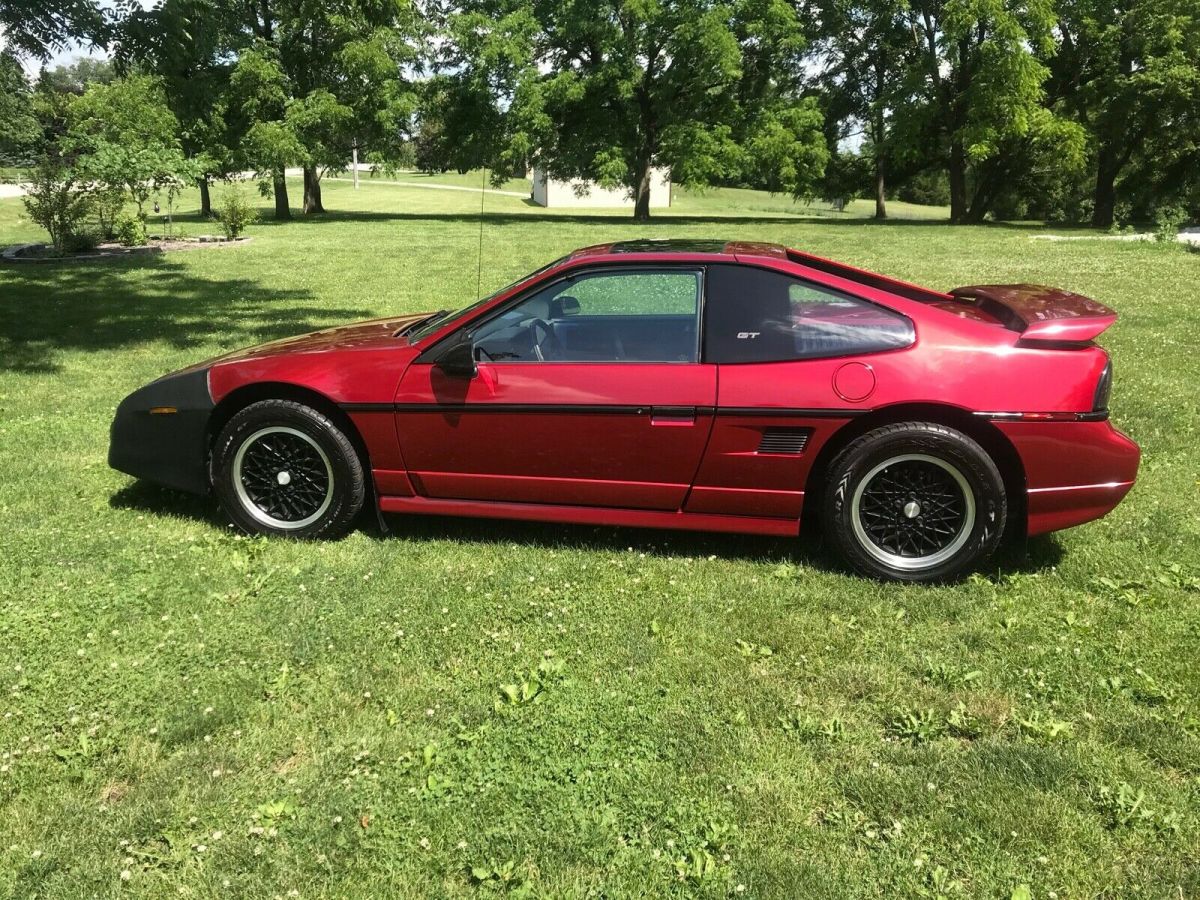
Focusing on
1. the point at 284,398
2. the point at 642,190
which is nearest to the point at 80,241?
the point at 284,398

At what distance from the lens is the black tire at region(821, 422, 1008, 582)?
3627 mm

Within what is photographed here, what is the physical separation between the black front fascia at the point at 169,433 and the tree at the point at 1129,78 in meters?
34.4

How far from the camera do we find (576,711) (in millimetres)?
3008

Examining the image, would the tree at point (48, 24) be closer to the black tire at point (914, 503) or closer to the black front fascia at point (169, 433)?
the black front fascia at point (169, 433)

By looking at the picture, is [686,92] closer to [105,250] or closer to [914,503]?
[105,250]

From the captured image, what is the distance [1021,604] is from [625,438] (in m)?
1.84

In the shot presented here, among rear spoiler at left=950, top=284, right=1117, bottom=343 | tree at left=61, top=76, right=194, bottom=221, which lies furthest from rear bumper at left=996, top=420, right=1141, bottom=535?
tree at left=61, top=76, right=194, bottom=221

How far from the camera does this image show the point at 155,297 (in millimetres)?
12117

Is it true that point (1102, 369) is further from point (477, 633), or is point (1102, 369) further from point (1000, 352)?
point (477, 633)

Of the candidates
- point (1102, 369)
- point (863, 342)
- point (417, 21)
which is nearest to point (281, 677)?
point (863, 342)

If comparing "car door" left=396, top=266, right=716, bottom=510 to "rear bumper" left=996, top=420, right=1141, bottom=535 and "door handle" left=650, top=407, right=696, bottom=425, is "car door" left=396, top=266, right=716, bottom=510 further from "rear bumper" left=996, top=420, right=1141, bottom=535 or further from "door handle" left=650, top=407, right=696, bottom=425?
"rear bumper" left=996, top=420, right=1141, bottom=535

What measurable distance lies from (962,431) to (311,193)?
33274mm

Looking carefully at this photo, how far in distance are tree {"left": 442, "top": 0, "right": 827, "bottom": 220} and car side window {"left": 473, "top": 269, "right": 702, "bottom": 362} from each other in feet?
90.2

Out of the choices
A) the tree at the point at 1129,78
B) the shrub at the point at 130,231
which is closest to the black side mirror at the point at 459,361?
the shrub at the point at 130,231
